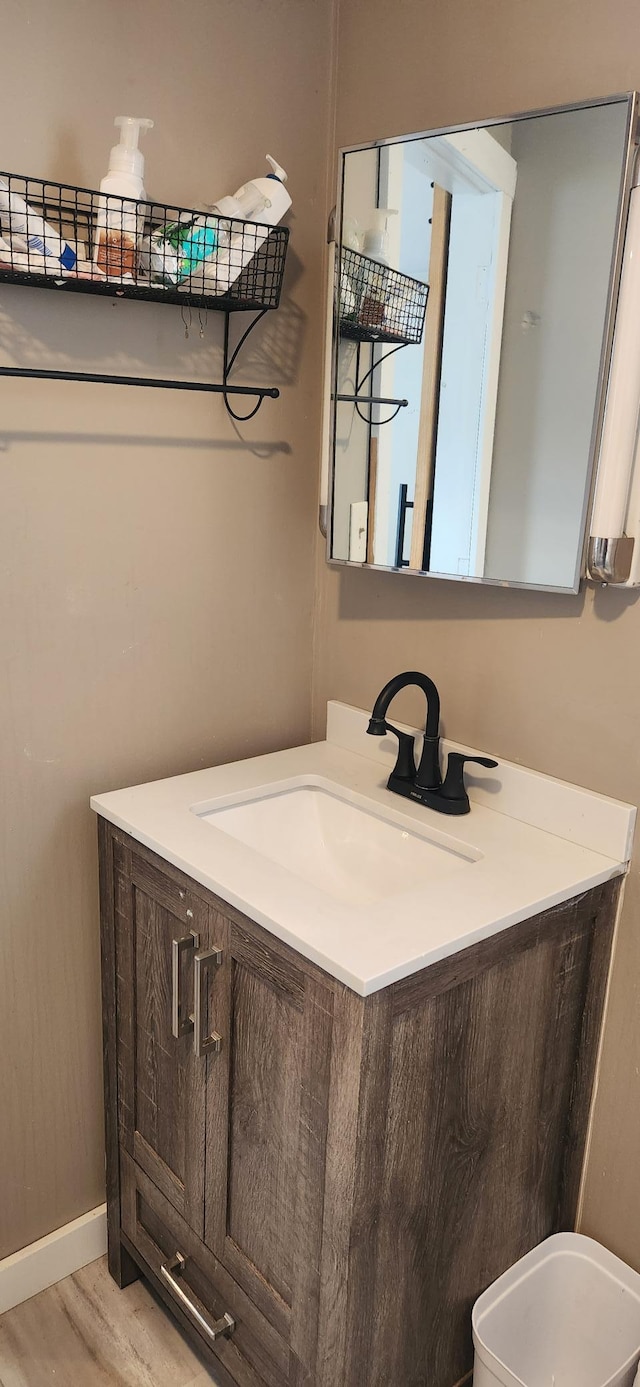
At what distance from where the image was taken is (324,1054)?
44.5 inches

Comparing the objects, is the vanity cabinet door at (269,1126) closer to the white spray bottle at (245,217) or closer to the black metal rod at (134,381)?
the black metal rod at (134,381)

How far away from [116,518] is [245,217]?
0.49 meters

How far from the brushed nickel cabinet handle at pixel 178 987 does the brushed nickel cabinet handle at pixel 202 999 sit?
26 millimetres

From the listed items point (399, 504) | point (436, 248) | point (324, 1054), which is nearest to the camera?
point (324, 1054)

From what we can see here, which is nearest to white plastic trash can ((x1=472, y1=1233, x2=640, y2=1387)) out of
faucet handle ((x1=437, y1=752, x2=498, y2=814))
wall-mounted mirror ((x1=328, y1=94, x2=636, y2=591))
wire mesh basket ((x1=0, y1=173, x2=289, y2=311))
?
faucet handle ((x1=437, y1=752, x2=498, y2=814))

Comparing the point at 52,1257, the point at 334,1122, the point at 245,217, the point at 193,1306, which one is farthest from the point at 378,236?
the point at 52,1257

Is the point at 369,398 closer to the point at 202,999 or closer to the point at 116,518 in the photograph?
the point at 116,518

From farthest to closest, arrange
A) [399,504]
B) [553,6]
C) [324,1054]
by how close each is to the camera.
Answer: [399,504]
[553,6]
[324,1054]

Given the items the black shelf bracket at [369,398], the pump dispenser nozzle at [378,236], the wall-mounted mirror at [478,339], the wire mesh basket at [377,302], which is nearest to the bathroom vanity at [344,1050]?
the wall-mounted mirror at [478,339]

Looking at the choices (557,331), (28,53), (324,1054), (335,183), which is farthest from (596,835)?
(28,53)

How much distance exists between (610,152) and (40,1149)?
175 centimetres

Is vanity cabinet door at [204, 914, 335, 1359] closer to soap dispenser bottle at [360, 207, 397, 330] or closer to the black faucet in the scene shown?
the black faucet

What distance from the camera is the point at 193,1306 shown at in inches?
57.2

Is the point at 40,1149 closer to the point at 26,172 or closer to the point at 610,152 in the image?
the point at 26,172
